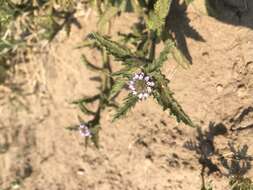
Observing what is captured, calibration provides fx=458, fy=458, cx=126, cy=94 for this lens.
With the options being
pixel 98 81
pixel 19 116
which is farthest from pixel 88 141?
pixel 19 116

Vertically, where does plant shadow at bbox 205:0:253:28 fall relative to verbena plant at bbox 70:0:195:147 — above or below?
above

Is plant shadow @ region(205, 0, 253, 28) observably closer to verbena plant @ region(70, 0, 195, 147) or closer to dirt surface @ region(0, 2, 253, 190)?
dirt surface @ region(0, 2, 253, 190)

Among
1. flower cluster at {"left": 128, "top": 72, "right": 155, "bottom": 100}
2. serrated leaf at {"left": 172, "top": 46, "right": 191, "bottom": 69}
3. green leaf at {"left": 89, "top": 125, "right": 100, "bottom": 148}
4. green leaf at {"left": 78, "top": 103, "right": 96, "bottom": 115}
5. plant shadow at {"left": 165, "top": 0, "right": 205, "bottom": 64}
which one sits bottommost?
green leaf at {"left": 89, "top": 125, "right": 100, "bottom": 148}

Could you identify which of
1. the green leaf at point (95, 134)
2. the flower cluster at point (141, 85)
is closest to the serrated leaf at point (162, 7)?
the flower cluster at point (141, 85)

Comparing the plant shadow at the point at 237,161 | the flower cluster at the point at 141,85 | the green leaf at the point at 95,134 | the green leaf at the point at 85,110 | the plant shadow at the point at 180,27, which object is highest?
the plant shadow at the point at 180,27

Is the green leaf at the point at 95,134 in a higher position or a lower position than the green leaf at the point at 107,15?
lower

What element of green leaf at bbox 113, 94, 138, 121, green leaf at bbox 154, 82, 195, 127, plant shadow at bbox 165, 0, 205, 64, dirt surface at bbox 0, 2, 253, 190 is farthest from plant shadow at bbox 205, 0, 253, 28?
green leaf at bbox 113, 94, 138, 121

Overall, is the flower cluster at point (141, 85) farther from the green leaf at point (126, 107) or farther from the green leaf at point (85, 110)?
the green leaf at point (85, 110)

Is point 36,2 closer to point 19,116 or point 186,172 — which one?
point 19,116

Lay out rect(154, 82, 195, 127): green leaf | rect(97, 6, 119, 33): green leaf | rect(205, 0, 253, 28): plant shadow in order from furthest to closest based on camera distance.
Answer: rect(97, 6, 119, 33): green leaf, rect(205, 0, 253, 28): plant shadow, rect(154, 82, 195, 127): green leaf

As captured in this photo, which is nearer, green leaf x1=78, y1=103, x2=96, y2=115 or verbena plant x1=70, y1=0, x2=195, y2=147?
verbena plant x1=70, y1=0, x2=195, y2=147
